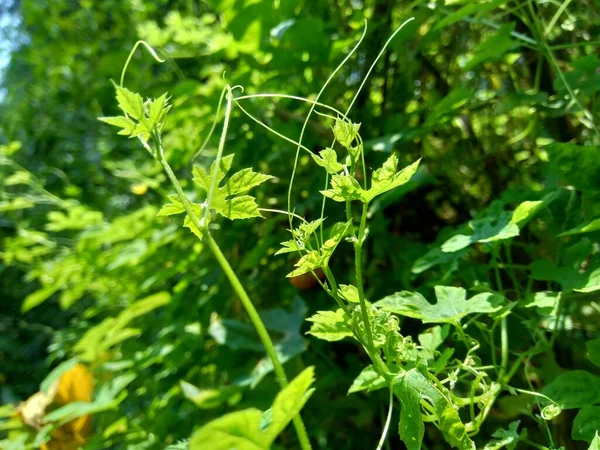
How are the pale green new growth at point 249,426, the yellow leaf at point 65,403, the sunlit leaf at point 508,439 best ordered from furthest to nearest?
the yellow leaf at point 65,403
the sunlit leaf at point 508,439
the pale green new growth at point 249,426

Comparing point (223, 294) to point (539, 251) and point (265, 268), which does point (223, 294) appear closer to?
point (265, 268)

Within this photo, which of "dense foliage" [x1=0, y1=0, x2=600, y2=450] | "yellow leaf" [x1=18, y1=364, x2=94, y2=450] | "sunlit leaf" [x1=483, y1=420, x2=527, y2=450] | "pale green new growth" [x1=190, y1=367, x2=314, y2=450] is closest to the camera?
"pale green new growth" [x1=190, y1=367, x2=314, y2=450]

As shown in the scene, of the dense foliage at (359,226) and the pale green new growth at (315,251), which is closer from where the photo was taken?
the pale green new growth at (315,251)

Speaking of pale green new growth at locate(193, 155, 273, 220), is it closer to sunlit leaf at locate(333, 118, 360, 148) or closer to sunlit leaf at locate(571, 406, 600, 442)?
sunlit leaf at locate(333, 118, 360, 148)

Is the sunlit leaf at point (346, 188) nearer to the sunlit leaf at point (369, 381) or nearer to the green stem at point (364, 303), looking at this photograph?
the green stem at point (364, 303)

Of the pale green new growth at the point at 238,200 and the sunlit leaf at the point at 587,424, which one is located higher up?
the pale green new growth at the point at 238,200

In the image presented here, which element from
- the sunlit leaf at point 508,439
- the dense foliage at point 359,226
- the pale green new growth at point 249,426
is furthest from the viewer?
the dense foliage at point 359,226

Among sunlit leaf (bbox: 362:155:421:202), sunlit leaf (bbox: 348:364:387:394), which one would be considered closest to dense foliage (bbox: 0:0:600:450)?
sunlit leaf (bbox: 348:364:387:394)

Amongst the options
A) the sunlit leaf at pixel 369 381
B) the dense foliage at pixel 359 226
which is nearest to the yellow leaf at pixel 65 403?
the dense foliage at pixel 359 226

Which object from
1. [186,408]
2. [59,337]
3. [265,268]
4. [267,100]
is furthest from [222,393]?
[59,337]

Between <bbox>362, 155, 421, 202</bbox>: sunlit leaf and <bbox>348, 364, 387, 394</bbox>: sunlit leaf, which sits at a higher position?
<bbox>362, 155, 421, 202</bbox>: sunlit leaf

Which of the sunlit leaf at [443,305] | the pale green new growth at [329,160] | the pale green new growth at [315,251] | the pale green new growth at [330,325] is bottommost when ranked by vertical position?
the sunlit leaf at [443,305]
